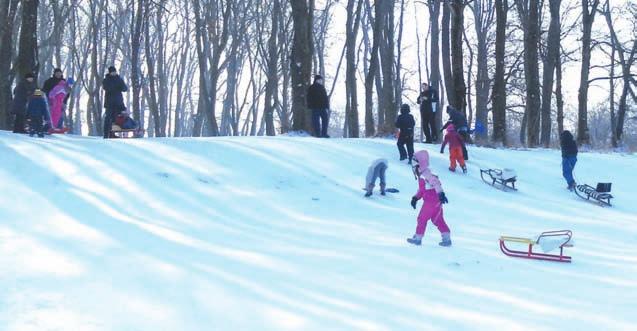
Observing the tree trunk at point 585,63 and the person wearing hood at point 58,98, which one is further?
the tree trunk at point 585,63

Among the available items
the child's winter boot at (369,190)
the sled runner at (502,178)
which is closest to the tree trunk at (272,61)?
the sled runner at (502,178)

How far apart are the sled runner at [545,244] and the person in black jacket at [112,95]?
10.9 m

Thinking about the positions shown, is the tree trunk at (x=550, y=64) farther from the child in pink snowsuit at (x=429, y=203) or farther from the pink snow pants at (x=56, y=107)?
the child in pink snowsuit at (x=429, y=203)

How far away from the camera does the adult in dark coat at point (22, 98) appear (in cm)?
1609

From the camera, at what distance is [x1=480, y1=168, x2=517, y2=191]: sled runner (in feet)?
51.5

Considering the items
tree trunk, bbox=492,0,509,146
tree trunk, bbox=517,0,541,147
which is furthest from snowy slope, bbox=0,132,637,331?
tree trunk, bbox=517,0,541,147

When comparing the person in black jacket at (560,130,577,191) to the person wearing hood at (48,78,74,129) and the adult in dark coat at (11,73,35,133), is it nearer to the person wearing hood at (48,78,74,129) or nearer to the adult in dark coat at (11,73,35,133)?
the person wearing hood at (48,78,74,129)

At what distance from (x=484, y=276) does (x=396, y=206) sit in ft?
16.2

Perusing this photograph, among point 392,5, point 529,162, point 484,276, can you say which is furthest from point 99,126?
point 484,276

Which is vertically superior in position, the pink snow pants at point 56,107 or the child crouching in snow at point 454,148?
the pink snow pants at point 56,107

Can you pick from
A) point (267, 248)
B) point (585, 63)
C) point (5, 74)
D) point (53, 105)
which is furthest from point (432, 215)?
point (585, 63)

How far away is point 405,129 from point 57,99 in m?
8.59

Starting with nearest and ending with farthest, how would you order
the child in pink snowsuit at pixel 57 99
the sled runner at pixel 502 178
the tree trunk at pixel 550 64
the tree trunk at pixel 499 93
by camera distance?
the sled runner at pixel 502 178
the child in pink snowsuit at pixel 57 99
the tree trunk at pixel 499 93
the tree trunk at pixel 550 64

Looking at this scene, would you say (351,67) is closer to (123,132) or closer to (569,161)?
(123,132)
